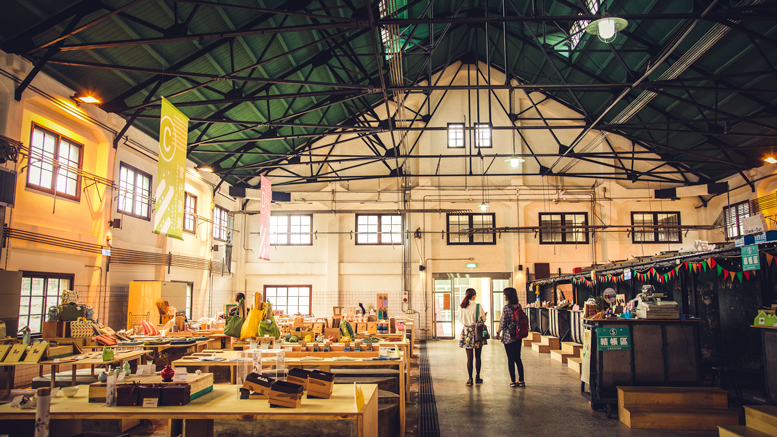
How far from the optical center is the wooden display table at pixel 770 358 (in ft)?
18.6

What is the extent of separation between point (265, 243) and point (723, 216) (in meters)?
15.4

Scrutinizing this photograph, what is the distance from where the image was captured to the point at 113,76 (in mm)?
10156

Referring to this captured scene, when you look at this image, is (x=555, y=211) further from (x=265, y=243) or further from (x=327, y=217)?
(x=265, y=243)

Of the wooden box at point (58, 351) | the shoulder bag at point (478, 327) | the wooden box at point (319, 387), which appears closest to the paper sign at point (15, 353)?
the wooden box at point (58, 351)

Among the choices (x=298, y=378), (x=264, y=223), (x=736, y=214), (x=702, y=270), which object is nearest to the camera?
(x=298, y=378)

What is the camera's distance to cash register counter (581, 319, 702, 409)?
6547 millimetres

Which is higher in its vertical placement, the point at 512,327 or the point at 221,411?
the point at 512,327

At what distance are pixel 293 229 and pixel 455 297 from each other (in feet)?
21.9

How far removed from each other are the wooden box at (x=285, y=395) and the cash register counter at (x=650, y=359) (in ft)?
15.6

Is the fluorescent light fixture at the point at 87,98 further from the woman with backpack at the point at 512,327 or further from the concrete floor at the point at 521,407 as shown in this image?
the woman with backpack at the point at 512,327

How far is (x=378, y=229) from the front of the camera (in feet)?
62.3

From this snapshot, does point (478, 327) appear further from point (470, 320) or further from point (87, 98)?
point (87, 98)

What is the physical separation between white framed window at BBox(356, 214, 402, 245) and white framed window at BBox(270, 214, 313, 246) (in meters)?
1.88

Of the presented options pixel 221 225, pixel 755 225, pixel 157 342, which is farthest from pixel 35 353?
pixel 221 225
